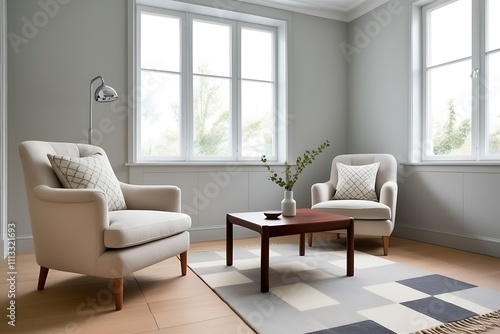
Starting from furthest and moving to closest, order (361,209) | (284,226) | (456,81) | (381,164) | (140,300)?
(381,164) < (456,81) < (361,209) < (284,226) < (140,300)

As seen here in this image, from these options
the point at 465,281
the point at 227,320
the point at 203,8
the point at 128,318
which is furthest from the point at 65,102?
the point at 465,281

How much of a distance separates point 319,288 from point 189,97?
249 centimetres

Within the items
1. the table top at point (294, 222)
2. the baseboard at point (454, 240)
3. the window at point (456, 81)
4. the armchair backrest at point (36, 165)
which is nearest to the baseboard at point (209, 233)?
the table top at point (294, 222)

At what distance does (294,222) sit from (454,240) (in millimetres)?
1907

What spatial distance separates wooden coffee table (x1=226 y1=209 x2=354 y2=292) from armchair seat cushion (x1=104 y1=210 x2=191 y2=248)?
1.47ft

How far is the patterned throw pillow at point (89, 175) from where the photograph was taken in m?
2.27

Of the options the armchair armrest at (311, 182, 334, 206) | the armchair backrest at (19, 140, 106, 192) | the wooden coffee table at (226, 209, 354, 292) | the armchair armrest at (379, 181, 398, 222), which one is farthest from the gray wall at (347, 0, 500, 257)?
the armchair backrest at (19, 140, 106, 192)

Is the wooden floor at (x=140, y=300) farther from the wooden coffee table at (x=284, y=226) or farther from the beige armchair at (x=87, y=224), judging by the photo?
the wooden coffee table at (x=284, y=226)

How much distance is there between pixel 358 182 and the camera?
3613mm

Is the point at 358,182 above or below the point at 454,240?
above

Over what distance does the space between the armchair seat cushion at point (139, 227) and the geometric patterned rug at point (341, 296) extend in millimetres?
449

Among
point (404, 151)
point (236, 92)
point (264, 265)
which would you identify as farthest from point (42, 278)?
point (404, 151)

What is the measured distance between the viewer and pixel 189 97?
12.8 feet

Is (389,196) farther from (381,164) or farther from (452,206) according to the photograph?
(452,206)
